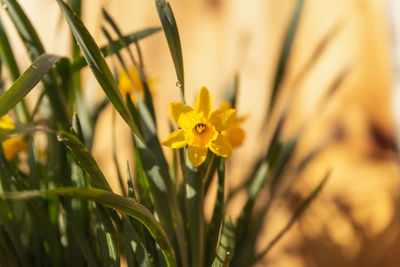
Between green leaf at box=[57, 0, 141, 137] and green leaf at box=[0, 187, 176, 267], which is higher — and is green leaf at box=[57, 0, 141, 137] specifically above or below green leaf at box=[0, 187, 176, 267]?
above

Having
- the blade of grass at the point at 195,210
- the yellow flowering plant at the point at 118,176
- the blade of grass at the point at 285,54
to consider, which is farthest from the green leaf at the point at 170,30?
the blade of grass at the point at 285,54

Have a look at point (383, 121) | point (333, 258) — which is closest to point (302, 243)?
point (333, 258)

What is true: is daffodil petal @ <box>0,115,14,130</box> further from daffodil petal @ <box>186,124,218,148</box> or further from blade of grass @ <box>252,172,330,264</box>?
blade of grass @ <box>252,172,330,264</box>

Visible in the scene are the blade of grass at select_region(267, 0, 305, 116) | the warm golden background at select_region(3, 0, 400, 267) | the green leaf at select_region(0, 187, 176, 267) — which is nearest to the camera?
the green leaf at select_region(0, 187, 176, 267)

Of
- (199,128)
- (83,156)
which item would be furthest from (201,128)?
(83,156)

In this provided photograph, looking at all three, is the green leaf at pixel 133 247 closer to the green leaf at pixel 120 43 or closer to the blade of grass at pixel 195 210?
the blade of grass at pixel 195 210

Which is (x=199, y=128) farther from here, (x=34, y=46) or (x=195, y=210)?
(x=34, y=46)

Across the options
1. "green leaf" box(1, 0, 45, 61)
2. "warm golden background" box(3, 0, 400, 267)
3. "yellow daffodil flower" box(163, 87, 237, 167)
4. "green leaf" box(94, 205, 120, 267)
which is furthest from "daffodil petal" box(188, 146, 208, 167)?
"warm golden background" box(3, 0, 400, 267)
